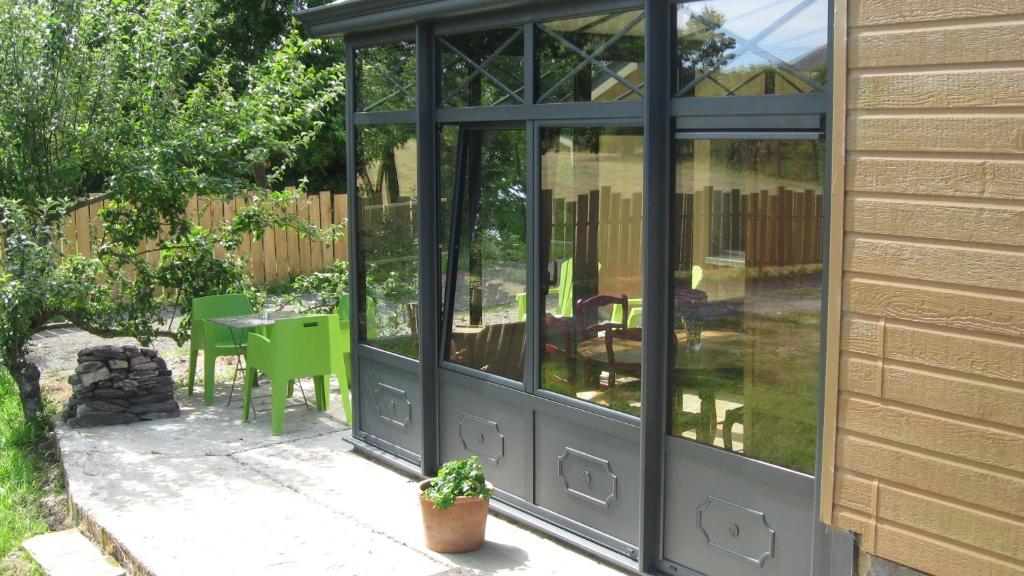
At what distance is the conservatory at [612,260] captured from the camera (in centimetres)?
430

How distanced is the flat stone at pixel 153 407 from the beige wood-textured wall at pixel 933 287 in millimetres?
6226

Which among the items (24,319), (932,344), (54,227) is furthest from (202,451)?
(932,344)

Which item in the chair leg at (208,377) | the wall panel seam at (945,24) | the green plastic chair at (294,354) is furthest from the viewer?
the chair leg at (208,377)

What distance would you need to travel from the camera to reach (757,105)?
4.30 meters

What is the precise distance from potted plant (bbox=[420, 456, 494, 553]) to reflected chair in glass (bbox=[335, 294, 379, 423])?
6.50ft

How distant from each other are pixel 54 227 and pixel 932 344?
22.8ft

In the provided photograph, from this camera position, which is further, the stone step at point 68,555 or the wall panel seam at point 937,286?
the stone step at point 68,555

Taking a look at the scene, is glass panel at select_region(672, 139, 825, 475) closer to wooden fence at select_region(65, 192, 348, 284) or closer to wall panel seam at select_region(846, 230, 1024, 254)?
wall panel seam at select_region(846, 230, 1024, 254)

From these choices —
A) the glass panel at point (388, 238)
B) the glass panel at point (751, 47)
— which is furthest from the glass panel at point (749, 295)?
the glass panel at point (388, 238)

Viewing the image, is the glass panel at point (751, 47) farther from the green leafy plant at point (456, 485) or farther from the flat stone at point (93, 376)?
the flat stone at point (93, 376)

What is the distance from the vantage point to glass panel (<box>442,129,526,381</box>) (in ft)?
19.1

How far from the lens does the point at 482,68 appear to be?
234 inches

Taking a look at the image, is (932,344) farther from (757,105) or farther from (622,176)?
(622,176)

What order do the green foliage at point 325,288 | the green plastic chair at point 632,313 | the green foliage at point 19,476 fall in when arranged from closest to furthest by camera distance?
the green plastic chair at point 632,313 < the green foliage at point 19,476 < the green foliage at point 325,288
